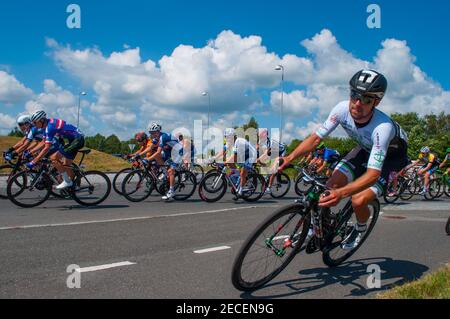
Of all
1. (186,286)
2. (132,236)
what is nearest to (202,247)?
(132,236)

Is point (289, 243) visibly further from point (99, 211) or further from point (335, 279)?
point (99, 211)

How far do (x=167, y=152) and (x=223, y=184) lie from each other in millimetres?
1914

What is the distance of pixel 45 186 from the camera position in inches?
361

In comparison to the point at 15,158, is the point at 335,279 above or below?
below

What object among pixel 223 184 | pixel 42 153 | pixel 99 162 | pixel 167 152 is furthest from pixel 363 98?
pixel 99 162

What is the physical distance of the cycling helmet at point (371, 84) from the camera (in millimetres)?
3914

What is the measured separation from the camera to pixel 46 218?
7594mm

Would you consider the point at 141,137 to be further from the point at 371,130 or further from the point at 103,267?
the point at 371,130

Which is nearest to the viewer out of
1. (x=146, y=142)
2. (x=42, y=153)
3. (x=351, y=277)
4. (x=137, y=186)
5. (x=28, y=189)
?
(x=351, y=277)

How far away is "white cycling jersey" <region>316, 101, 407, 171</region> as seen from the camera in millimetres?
3906

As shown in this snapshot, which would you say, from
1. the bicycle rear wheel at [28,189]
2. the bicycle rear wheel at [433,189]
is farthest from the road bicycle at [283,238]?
the bicycle rear wheel at [433,189]

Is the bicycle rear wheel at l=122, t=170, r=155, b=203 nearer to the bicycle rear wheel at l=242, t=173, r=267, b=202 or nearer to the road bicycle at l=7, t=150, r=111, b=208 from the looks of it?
the road bicycle at l=7, t=150, r=111, b=208

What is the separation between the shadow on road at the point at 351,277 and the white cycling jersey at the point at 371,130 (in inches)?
54.3
